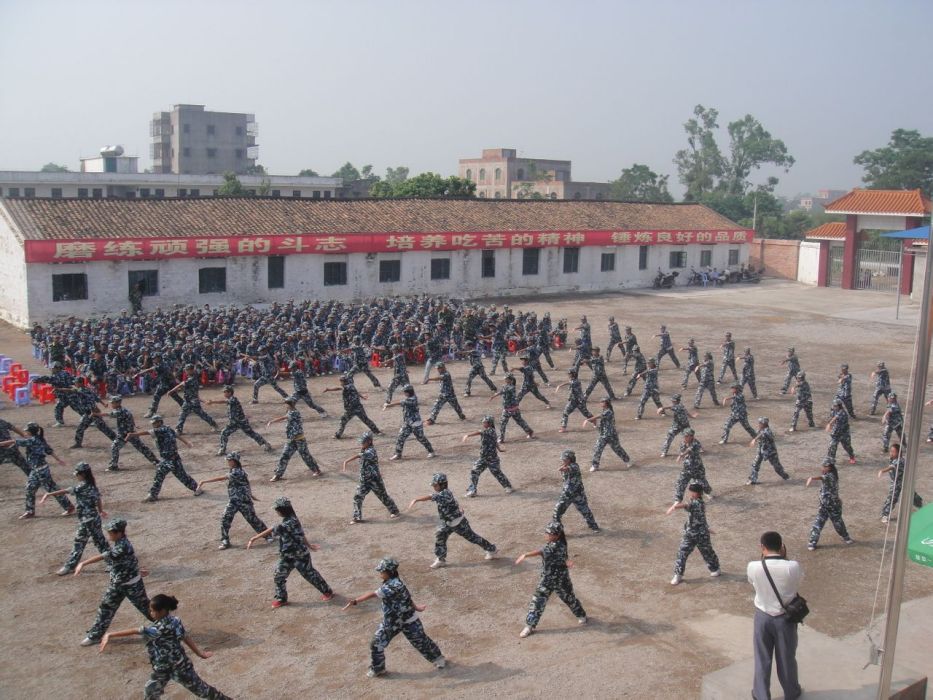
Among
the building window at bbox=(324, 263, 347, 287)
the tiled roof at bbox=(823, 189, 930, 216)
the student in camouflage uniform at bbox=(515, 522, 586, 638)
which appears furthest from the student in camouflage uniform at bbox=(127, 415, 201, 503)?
the tiled roof at bbox=(823, 189, 930, 216)

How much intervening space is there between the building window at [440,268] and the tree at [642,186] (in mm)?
48819

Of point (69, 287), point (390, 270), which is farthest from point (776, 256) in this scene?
point (69, 287)

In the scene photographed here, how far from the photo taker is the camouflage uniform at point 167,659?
782 centimetres

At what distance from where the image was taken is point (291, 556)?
1019 cm

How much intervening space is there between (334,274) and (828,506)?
26191mm

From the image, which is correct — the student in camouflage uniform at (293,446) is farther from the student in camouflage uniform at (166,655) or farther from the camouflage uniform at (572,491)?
the student in camouflage uniform at (166,655)

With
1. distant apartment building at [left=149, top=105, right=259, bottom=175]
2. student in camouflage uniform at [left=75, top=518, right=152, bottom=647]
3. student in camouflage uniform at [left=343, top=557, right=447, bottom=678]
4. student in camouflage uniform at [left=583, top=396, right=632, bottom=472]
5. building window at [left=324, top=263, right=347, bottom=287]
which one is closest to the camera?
student in camouflage uniform at [left=343, top=557, right=447, bottom=678]

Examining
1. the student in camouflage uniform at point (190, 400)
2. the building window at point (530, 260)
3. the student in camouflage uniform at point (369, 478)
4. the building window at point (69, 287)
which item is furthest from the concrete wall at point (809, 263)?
the student in camouflage uniform at point (369, 478)

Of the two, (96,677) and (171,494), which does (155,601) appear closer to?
(96,677)

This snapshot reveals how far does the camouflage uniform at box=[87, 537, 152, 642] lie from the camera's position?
369 inches

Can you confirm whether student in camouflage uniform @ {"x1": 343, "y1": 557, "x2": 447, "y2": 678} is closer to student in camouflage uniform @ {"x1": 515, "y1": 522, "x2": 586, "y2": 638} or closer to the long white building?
student in camouflage uniform @ {"x1": 515, "y1": 522, "x2": 586, "y2": 638}

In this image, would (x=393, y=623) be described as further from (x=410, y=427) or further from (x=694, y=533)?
(x=410, y=427)

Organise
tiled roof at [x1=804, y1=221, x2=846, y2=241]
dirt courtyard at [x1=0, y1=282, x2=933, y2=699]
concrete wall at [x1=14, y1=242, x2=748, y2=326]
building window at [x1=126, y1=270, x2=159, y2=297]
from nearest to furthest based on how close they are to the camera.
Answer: dirt courtyard at [x1=0, y1=282, x2=933, y2=699] < concrete wall at [x1=14, y1=242, x2=748, y2=326] < building window at [x1=126, y1=270, x2=159, y2=297] < tiled roof at [x1=804, y1=221, x2=846, y2=241]

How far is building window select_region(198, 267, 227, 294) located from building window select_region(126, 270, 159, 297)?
1597 millimetres
